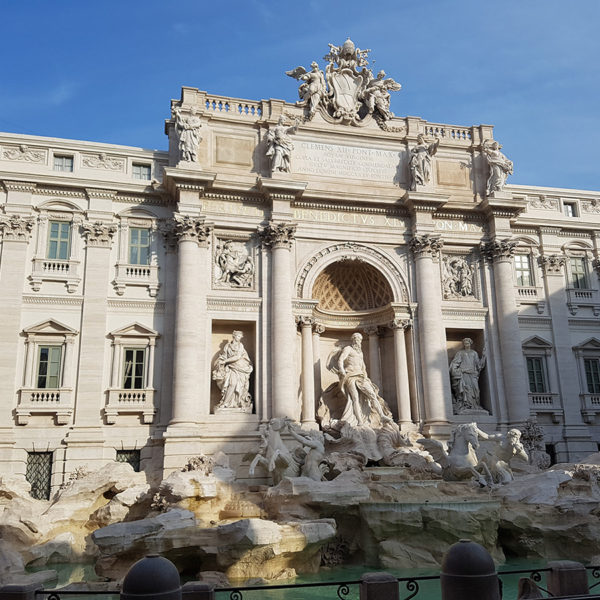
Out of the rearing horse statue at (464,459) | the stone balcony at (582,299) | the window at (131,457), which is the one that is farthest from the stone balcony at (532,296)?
the window at (131,457)

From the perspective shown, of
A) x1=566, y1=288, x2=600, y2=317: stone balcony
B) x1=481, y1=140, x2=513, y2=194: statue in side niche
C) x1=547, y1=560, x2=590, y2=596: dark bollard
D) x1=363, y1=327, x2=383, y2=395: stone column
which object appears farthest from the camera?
x1=566, y1=288, x2=600, y2=317: stone balcony

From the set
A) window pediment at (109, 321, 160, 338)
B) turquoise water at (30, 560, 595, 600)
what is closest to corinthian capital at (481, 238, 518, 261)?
turquoise water at (30, 560, 595, 600)

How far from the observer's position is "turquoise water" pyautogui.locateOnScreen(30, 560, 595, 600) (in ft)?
37.6

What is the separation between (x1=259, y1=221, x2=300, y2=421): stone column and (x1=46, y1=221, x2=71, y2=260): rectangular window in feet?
22.5

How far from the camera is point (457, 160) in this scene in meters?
26.2

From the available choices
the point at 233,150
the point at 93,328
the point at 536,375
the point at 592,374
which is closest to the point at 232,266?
the point at 233,150

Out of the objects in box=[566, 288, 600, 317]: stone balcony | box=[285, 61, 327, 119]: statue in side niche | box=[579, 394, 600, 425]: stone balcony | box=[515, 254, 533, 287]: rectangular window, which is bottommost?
box=[579, 394, 600, 425]: stone balcony

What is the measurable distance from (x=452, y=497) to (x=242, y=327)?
1005 cm

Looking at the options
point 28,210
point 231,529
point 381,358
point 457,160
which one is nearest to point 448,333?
point 381,358

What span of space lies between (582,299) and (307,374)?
12.7m

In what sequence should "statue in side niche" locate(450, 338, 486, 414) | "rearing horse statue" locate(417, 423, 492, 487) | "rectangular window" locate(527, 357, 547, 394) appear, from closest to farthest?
"rearing horse statue" locate(417, 423, 492, 487), "statue in side niche" locate(450, 338, 486, 414), "rectangular window" locate(527, 357, 547, 394)

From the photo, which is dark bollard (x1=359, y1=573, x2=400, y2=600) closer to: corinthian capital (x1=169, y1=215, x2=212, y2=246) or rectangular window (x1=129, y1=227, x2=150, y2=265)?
corinthian capital (x1=169, y1=215, x2=212, y2=246)

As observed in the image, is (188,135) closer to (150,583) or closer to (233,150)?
(233,150)

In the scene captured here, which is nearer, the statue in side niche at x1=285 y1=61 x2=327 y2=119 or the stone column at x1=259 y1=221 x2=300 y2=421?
the stone column at x1=259 y1=221 x2=300 y2=421
